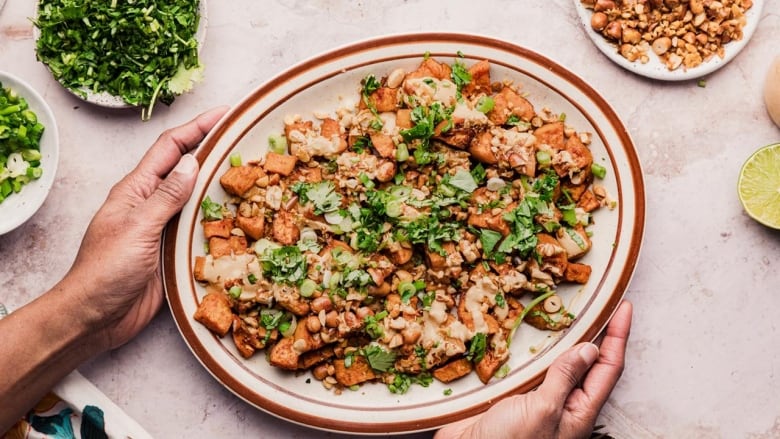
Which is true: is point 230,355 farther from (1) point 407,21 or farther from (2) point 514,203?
(1) point 407,21

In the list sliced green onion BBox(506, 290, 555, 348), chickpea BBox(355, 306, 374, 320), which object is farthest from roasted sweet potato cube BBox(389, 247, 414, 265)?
sliced green onion BBox(506, 290, 555, 348)

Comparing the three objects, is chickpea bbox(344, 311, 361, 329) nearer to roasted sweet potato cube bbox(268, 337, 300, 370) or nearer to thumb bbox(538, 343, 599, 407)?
roasted sweet potato cube bbox(268, 337, 300, 370)

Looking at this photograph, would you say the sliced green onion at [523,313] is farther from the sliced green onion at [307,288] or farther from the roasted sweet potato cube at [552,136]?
the sliced green onion at [307,288]

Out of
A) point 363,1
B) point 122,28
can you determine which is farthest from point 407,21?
point 122,28

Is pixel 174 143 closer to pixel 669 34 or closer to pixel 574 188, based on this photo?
pixel 574 188

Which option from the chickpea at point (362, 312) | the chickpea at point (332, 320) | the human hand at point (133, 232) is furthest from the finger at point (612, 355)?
the human hand at point (133, 232)

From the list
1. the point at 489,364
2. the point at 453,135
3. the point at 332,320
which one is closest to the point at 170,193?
the point at 332,320
